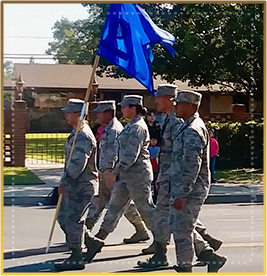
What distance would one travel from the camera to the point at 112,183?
634 cm

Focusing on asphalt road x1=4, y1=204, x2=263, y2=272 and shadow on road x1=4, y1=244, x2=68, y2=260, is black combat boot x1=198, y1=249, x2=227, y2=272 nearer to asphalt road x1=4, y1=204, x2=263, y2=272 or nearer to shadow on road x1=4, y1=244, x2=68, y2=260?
asphalt road x1=4, y1=204, x2=263, y2=272

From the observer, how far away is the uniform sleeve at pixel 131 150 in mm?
6121

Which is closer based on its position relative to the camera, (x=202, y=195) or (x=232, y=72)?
(x=202, y=195)

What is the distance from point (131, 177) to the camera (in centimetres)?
635

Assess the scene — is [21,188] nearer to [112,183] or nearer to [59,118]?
[59,118]

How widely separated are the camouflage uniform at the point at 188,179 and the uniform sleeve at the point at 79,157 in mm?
1021

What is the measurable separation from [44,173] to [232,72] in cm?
512

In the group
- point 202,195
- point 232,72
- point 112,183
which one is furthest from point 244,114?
point 202,195

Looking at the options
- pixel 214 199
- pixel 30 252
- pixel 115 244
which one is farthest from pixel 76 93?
pixel 30 252

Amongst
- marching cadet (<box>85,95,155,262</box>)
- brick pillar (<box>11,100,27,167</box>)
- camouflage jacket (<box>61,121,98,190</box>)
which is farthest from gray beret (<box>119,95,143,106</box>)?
brick pillar (<box>11,100,27,167</box>)

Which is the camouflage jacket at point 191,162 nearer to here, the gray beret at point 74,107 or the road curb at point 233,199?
the gray beret at point 74,107

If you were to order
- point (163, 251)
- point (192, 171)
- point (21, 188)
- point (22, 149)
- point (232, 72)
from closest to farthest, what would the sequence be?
point (192, 171) → point (163, 251) → point (21, 188) → point (232, 72) → point (22, 149)

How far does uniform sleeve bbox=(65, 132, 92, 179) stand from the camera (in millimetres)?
5789

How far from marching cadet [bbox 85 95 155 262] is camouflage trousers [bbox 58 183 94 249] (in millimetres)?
433
